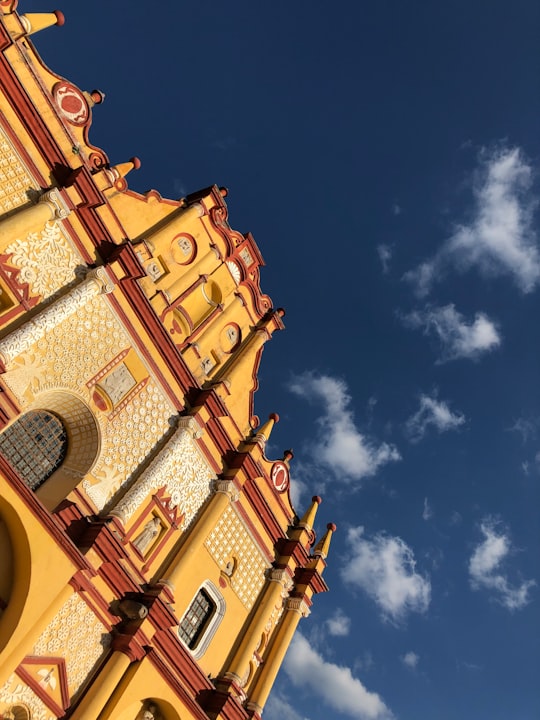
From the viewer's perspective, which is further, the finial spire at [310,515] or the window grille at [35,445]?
the finial spire at [310,515]

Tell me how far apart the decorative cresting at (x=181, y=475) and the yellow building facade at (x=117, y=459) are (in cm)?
4

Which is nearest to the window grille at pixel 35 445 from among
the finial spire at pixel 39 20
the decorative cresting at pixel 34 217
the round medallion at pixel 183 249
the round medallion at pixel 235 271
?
the decorative cresting at pixel 34 217

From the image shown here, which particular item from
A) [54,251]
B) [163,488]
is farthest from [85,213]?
[163,488]

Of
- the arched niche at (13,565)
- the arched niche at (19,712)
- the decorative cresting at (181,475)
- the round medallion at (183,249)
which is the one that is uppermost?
the round medallion at (183,249)

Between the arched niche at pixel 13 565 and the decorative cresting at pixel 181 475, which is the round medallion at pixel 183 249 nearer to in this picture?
the decorative cresting at pixel 181 475

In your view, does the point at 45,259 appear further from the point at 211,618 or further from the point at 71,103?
the point at 211,618

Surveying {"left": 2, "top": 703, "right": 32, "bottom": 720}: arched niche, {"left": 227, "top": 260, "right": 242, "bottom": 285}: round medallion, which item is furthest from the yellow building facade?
{"left": 227, "top": 260, "right": 242, "bottom": 285}: round medallion

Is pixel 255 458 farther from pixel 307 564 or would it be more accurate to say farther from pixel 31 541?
pixel 31 541

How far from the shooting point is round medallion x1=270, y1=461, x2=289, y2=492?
15523mm

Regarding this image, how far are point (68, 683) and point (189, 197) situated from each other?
1178cm

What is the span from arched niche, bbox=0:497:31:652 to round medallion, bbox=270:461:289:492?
24.4ft

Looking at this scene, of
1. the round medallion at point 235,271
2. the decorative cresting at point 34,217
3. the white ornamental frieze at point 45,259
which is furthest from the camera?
the round medallion at point 235,271

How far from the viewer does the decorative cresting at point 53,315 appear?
962 centimetres

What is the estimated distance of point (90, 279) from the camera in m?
11.6
